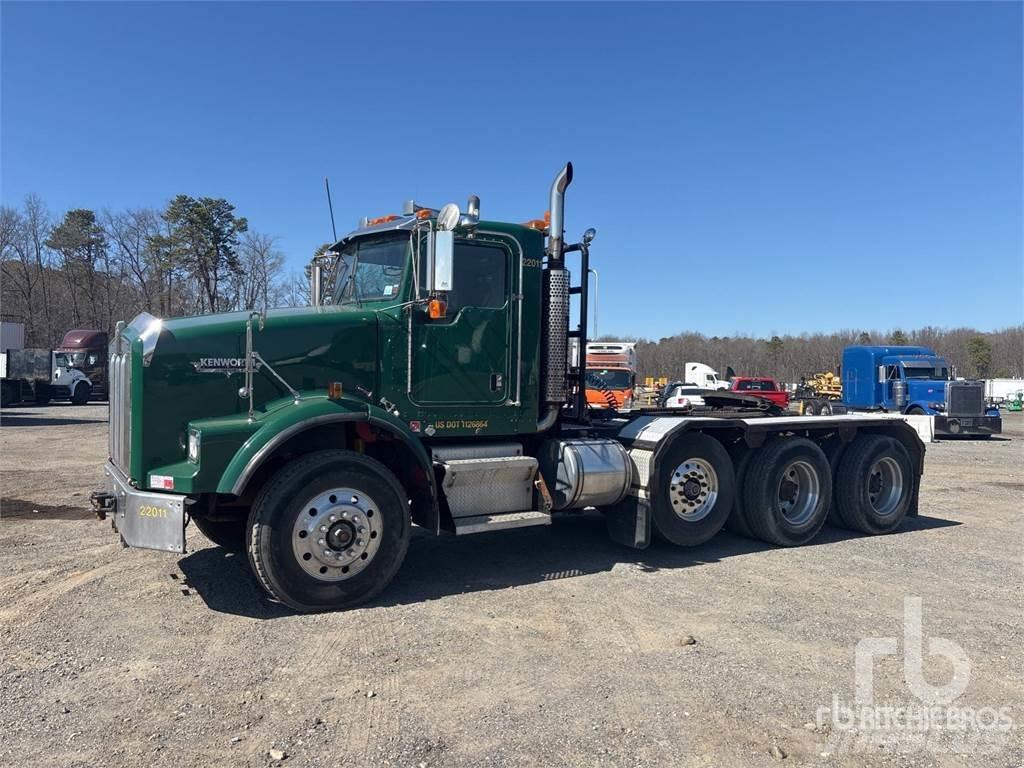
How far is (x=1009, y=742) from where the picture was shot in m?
3.55

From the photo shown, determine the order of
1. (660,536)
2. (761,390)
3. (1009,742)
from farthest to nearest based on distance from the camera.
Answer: (761,390), (660,536), (1009,742)

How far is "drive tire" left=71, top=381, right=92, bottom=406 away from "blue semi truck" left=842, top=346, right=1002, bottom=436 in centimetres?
3258

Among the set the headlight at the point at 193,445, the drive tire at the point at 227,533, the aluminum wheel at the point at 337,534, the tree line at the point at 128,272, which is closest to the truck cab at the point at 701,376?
the tree line at the point at 128,272

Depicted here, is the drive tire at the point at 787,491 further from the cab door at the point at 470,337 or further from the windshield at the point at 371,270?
the windshield at the point at 371,270

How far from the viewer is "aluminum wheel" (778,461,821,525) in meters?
7.89

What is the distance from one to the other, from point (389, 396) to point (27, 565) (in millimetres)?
3539

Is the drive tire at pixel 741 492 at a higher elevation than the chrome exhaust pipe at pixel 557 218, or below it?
below

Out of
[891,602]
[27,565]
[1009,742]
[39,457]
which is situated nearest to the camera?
[1009,742]

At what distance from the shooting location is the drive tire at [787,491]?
297 inches

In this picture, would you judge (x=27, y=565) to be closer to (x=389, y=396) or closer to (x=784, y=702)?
(x=389, y=396)

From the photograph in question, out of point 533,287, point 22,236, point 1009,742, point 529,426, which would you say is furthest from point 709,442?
point 22,236

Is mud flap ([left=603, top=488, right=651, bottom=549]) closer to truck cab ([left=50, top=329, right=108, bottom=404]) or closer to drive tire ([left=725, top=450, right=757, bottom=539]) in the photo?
drive tire ([left=725, top=450, right=757, bottom=539])

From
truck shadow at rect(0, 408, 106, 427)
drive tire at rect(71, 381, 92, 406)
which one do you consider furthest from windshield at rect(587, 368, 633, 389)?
drive tire at rect(71, 381, 92, 406)

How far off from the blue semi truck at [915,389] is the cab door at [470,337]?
21682mm
